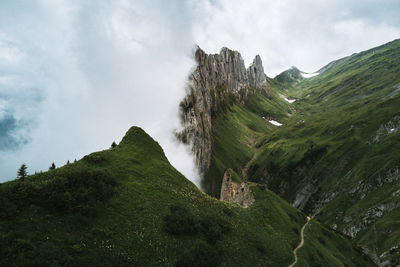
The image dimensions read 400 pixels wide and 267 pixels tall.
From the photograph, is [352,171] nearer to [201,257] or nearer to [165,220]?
[201,257]

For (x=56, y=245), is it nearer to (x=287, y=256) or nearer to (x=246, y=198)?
(x=287, y=256)

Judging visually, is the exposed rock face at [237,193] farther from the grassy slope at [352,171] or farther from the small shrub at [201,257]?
the grassy slope at [352,171]

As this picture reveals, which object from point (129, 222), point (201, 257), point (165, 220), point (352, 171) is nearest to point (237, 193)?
point (165, 220)

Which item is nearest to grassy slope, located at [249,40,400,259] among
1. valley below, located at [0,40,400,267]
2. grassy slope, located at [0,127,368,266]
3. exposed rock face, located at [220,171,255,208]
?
valley below, located at [0,40,400,267]

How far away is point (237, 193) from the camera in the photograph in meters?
77.0

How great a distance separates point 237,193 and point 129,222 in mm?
49637

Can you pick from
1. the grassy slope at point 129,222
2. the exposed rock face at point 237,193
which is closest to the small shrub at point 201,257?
the grassy slope at point 129,222

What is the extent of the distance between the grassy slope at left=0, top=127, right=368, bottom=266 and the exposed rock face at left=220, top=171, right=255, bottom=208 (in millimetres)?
9569

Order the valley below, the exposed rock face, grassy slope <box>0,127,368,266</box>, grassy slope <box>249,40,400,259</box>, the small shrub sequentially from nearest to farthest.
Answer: grassy slope <box>0,127,368,266</box> < the valley below < the small shrub < the exposed rock face < grassy slope <box>249,40,400,259</box>

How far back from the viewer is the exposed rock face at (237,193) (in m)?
66.1

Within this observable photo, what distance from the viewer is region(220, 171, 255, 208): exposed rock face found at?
6612 cm

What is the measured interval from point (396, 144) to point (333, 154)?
Result: 3318cm

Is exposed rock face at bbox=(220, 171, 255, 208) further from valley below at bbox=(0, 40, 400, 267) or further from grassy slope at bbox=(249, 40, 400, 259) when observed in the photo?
grassy slope at bbox=(249, 40, 400, 259)

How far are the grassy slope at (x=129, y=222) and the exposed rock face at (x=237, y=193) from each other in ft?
31.4
